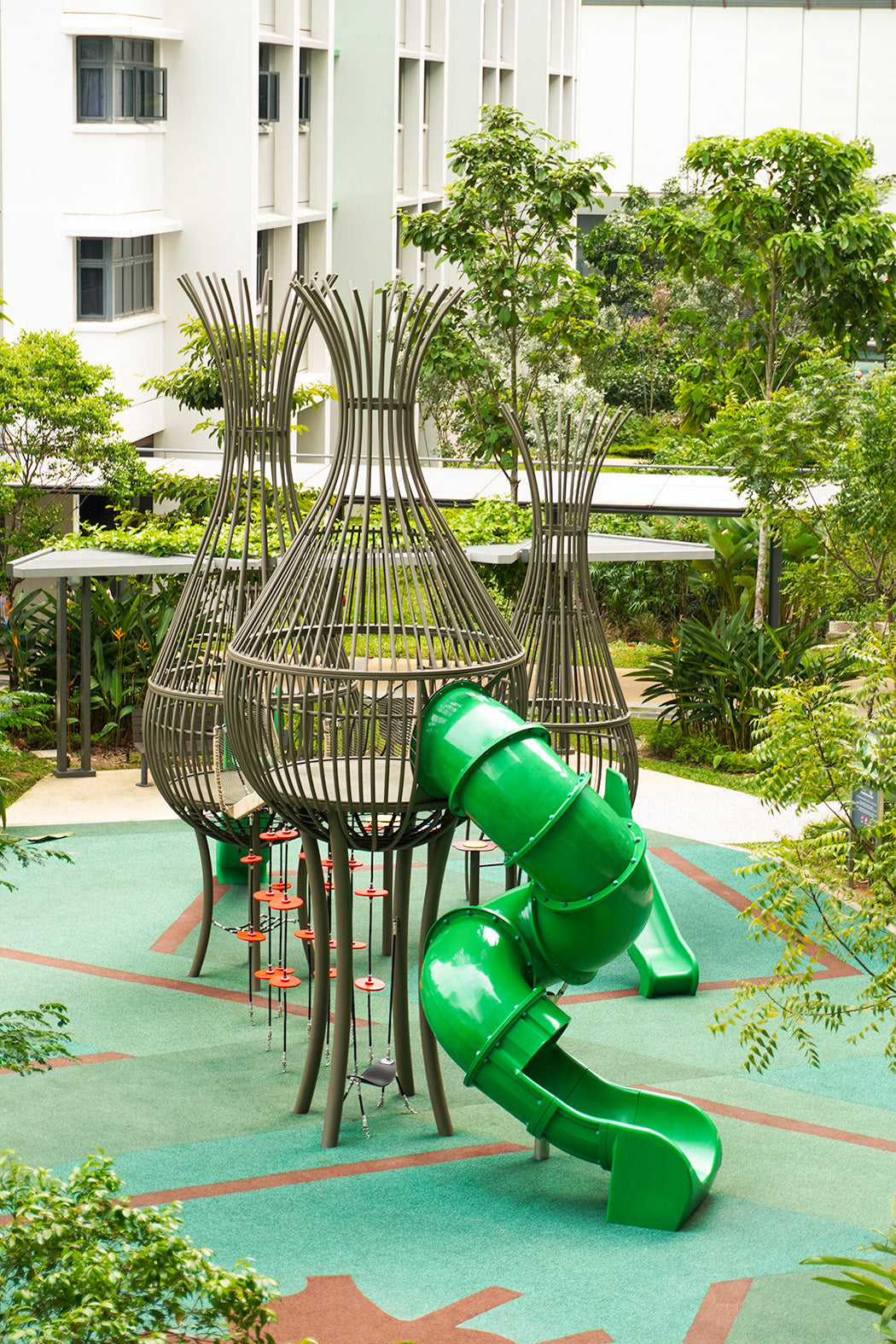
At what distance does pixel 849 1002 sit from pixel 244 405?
4906 millimetres

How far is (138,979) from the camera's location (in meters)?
8.84

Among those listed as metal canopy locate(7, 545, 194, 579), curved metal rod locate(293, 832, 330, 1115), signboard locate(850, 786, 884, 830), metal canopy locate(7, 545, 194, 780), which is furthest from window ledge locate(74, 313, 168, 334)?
curved metal rod locate(293, 832, 330, 1115)

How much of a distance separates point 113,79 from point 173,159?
2448 millimetres

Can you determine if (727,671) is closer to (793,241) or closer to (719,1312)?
(793,241)

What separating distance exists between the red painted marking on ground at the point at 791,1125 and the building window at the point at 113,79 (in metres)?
16.9

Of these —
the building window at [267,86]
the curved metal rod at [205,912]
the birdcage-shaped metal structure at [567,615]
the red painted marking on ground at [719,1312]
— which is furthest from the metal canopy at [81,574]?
the building window at [267,86]

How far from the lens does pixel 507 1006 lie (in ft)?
20.2

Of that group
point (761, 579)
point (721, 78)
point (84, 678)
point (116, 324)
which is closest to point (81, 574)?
point (84, 678)

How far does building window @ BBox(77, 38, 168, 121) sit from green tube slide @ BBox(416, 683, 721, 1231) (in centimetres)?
1640

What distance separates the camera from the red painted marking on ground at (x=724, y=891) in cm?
938

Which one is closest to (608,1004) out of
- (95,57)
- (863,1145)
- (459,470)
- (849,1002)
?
(849,1002)

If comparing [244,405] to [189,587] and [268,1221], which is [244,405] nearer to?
[189,587]

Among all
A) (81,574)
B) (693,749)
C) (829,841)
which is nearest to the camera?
(829,841)

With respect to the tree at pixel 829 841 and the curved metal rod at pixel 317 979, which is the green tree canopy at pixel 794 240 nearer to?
the tree at pixel 829 841
